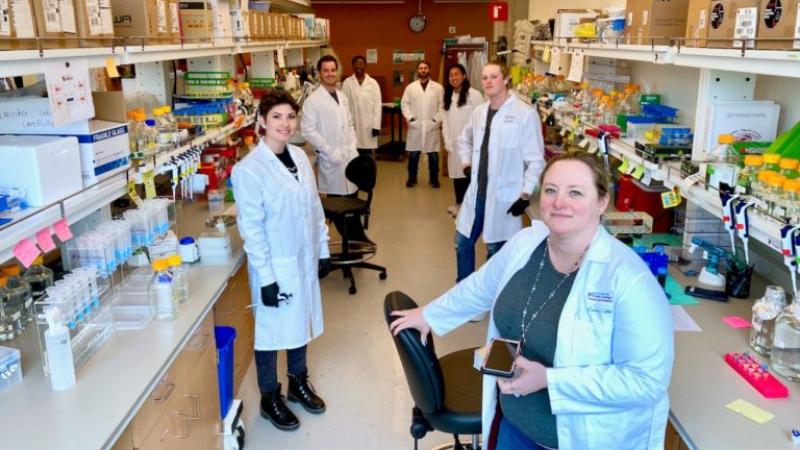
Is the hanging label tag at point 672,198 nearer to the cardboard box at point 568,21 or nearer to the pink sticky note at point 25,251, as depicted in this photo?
the pink sticky note at point 25,251

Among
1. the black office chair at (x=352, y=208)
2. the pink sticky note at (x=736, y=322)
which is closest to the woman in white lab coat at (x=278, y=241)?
the black office chair at (x=352, y=208)

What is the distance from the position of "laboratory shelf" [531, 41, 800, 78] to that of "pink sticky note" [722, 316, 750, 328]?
910 mm

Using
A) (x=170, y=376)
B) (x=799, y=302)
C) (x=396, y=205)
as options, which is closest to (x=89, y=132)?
(x=170, y=376)

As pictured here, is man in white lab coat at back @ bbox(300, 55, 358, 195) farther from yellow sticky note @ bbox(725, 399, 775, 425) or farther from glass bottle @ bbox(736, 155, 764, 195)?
yellow sticky note @ bbox(725, 399, 775, 425)

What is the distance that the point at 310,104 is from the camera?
Result: 18.7 feet

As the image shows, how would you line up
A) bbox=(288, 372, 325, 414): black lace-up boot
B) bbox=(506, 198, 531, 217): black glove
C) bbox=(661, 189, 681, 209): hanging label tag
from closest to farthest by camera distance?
bbox=(661, 189, 681, 209): hanging label tag, bbox=(288, 372, 325, 414): black lace-up boot, bbox=(506, 198, 531, 217): black glove

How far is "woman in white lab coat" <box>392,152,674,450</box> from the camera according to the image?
62.6 inches

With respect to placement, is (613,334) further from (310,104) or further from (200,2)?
(310,104)

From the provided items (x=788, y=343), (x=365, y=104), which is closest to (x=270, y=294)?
(x=788, y=343)

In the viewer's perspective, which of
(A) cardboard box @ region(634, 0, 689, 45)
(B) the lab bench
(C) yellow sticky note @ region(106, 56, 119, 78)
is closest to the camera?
(B) the lab bench

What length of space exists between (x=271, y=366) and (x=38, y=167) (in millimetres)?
1558

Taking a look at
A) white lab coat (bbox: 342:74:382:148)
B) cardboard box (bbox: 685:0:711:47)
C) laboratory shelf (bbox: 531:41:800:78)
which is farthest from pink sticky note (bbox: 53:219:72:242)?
white lab coat (bbox: 342:74:382:148)

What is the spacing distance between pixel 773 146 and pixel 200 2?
9.51 feet

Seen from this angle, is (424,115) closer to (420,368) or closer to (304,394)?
(304,394)
